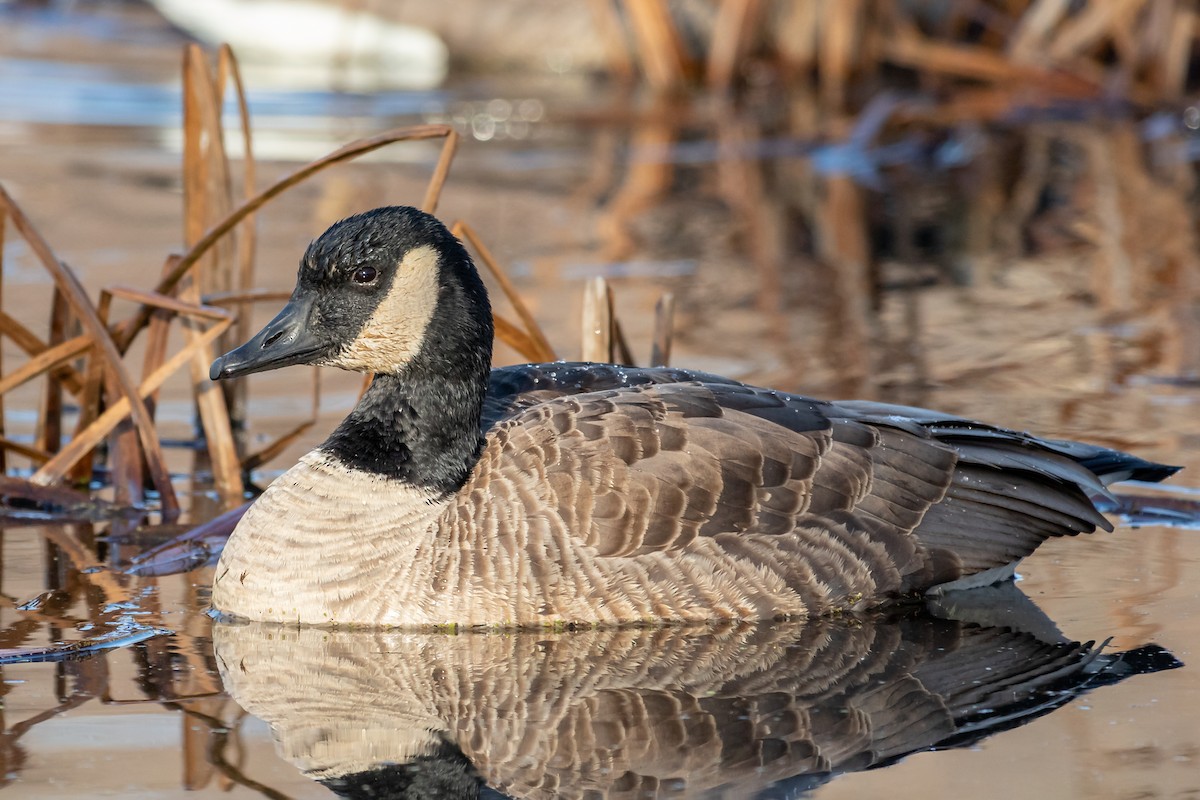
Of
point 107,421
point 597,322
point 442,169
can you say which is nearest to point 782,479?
point 597,322

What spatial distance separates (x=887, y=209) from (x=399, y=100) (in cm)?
564

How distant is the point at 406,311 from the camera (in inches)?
261

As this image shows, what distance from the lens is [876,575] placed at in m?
6.72

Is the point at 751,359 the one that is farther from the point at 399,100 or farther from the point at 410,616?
the point at 399,100

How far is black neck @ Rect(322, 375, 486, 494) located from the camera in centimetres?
664

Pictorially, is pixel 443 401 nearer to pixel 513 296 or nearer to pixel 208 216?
pixel 513 296

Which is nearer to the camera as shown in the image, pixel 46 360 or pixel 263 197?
pixel 263 197

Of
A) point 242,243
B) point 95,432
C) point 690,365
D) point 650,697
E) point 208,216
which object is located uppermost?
point 208,216

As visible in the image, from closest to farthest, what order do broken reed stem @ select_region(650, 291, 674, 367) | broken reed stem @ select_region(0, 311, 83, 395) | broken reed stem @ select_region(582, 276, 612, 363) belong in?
broken reed stem @ select_region(582, 276, 612, 363) → broken reed stem @ select_region(0, 311, 83, 395) → broken reed stem @ select_region(650, 291, 674, 367)

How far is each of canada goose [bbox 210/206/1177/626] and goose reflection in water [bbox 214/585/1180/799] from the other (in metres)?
0.15

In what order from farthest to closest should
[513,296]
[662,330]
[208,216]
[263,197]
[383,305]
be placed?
[208,216] → [662,330] → [513,296] → [263,197] → [383,305]

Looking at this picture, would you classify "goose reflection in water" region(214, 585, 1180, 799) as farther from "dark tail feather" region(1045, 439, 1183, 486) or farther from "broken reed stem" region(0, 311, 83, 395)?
"broken reed stem" region(0, 311, 83, 395)

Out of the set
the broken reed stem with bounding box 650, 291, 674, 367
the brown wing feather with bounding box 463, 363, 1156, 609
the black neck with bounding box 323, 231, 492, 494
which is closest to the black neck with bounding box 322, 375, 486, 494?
the black neck with bounding box 323, 231, 492, 494

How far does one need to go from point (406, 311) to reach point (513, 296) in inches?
49.9
